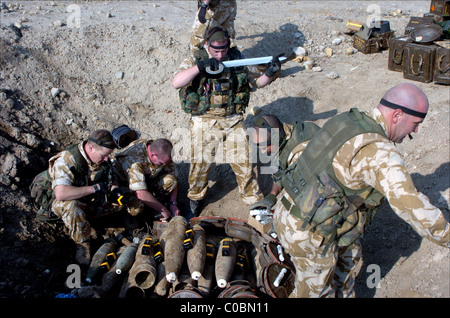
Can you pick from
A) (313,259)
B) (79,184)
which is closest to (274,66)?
(313,259)

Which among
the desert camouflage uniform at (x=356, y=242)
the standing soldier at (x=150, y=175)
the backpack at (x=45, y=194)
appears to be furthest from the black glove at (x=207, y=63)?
the desert camouflage uniform at (x=356, y=242)

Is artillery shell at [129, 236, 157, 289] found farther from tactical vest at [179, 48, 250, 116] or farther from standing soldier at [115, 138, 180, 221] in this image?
tactical vest at [179, 48, 250, 116]

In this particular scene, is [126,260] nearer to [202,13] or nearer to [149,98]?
[149,98]

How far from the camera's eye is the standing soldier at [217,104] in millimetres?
4688

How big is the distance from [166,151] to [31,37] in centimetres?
414

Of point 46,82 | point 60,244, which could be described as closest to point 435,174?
point 60,244

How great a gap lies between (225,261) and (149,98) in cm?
410

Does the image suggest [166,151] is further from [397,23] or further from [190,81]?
[397,23]

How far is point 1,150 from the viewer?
518cm

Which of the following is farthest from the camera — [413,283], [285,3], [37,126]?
[285,3]

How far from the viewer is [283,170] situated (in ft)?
12.1

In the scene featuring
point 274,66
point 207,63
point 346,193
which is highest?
point 207,63

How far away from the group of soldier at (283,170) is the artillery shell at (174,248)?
32.8 inches

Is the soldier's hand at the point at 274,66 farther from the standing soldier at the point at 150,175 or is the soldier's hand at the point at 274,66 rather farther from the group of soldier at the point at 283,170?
the standing soldier at the point at 150,175
